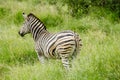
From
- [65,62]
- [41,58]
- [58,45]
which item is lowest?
[65,62]

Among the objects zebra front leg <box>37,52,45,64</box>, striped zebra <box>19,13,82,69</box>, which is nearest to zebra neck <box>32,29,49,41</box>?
striped zebra <box>19,13,82,69</box>

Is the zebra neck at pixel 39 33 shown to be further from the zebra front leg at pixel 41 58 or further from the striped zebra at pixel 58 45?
the zebra front leg at pixel 41 58

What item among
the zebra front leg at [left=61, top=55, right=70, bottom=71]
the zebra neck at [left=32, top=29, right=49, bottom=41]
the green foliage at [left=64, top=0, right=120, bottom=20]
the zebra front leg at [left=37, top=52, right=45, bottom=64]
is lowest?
the zebra front leg at [left=61, top=55, right=70, bottom=71]

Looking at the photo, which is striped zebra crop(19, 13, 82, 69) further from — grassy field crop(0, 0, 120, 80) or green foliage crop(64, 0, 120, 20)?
green foliage crop(64, 0, 120, 20)

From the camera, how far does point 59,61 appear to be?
9047 mm

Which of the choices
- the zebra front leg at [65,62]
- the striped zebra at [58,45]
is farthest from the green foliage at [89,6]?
the zebra front leg at [65,62]

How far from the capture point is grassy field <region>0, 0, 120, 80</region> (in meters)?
7.28

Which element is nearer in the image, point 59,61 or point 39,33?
point 59,61

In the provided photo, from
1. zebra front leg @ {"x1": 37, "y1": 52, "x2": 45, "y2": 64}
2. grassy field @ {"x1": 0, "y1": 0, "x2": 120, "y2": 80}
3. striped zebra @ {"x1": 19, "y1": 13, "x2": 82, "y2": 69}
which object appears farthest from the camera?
zebra front leg @ {"x1": 37, "y1": 52, "x2": 45, "y2": 64}

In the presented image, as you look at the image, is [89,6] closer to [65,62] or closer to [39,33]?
[39,33]

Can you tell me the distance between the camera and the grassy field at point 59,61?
7.28m

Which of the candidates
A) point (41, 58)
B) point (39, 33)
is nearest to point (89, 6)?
point (39, 33)

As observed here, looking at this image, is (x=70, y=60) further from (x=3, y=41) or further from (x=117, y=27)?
(x=117, y=27)

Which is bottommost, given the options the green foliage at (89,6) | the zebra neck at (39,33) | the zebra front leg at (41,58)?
the zebra front leg at (41,58)
